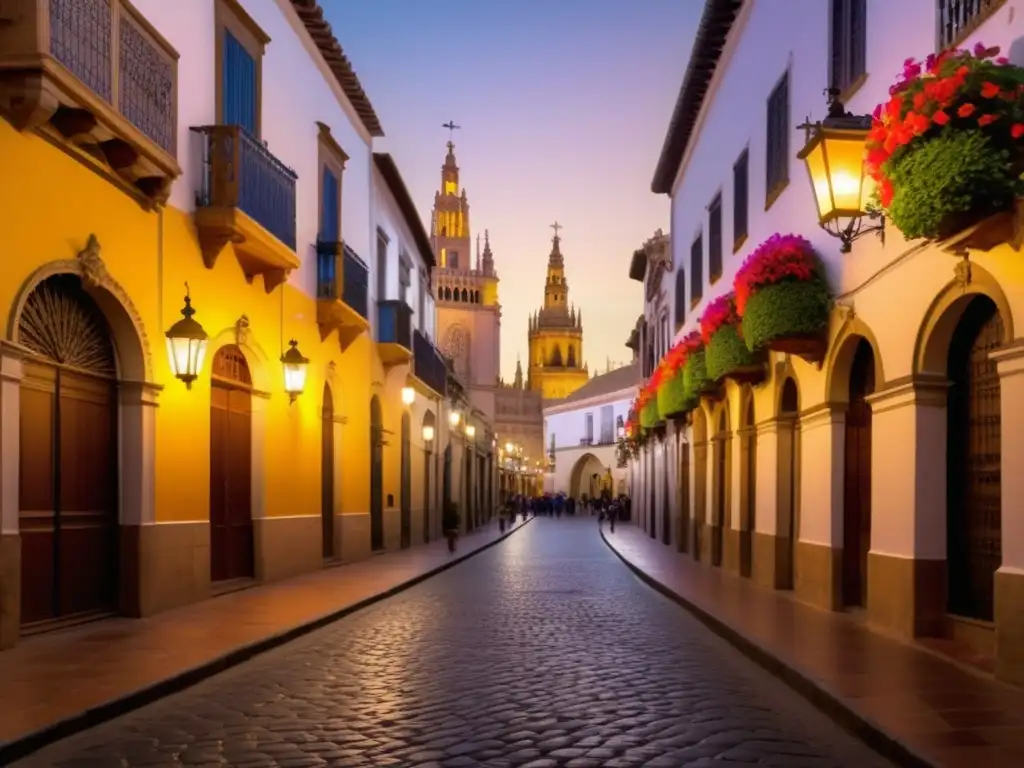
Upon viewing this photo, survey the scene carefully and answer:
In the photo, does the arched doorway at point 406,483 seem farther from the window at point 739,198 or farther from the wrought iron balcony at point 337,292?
the window at point 739,198

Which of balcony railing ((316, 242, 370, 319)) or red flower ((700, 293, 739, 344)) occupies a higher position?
balcony railing ((316, 242, 370, 319))

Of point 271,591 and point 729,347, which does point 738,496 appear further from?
point 271,591

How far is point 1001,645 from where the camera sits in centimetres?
895

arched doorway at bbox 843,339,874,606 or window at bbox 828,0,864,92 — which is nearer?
window at bbox 828,0,864,92

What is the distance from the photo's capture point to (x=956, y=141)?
332 inches

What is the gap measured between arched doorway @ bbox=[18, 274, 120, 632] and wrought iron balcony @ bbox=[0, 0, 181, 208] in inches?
52.1

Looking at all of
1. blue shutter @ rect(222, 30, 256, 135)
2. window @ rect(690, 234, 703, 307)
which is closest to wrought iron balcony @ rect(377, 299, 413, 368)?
window @ rect(690, 234, 703, 307)

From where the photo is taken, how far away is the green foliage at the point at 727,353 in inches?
706

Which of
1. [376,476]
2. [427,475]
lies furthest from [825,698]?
[427,475]

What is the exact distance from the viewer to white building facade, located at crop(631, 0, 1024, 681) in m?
10.0

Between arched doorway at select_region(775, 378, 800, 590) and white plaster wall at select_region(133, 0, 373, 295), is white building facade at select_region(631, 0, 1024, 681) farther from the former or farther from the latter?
white plaster wall at select_region(133, 0, 373, 295)

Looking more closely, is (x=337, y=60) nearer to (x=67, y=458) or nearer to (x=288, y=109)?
(x=288, y=109)

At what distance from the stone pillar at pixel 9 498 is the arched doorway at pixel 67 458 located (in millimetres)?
705

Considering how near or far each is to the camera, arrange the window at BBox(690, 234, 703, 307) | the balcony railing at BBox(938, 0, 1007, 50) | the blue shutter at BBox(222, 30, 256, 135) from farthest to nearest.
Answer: the window at BBox(690, 234, 703, 307)
the blue shutter at BBox(222, 30, 256, 135)
the balcony railing at BBox(938, 0, 1007, 50)
